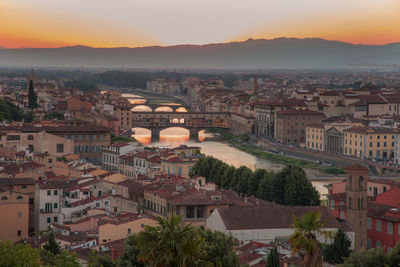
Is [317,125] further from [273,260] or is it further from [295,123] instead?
[273,260]

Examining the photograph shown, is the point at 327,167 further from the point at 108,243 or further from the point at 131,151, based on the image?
the point at 108,243

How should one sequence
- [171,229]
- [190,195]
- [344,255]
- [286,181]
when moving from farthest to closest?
[286,181], [190,195], [344,255], [171,229]

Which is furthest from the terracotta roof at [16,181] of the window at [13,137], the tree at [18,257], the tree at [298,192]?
the window at [13,137]

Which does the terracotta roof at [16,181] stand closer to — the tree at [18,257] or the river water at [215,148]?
the river water at [215,148]

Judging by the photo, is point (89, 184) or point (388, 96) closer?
point (89, 184)

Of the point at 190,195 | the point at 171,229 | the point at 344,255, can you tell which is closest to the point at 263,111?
the point at 190,195

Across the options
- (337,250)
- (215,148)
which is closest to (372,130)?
(215,148)
